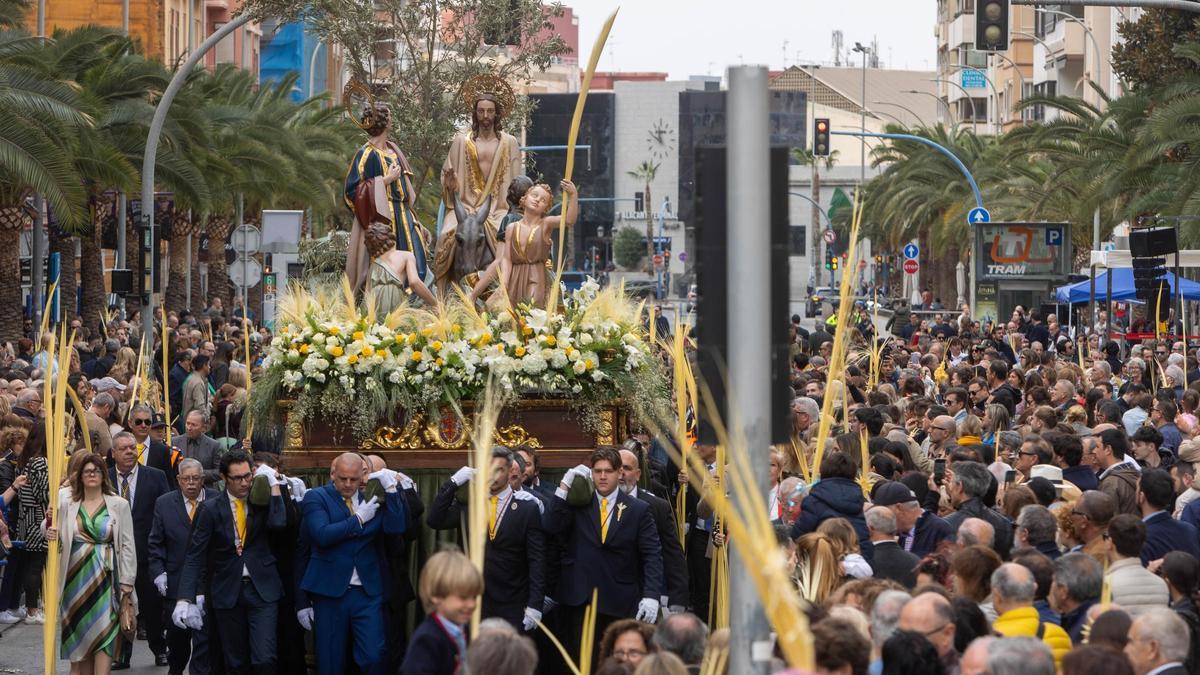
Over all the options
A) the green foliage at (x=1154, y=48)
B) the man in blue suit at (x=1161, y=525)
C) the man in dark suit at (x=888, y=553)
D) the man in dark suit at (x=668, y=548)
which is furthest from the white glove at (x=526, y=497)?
the green foliage at (x=1154, y=48)

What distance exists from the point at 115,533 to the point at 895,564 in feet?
15.4

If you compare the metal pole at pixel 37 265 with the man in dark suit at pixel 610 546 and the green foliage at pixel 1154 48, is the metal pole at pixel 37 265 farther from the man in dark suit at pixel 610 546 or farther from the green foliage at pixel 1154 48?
the man in dark suit at pixel 610 546

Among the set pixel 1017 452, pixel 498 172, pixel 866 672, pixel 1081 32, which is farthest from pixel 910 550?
pixel 1081 32

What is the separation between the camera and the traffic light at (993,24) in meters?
20.6

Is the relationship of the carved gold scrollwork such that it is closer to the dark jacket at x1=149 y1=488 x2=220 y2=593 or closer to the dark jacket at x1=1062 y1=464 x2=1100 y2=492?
the dark jacket at x1=149 y1=488 x2=220 y2=593

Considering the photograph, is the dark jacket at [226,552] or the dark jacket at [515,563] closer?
the dark jacket at [515,563]

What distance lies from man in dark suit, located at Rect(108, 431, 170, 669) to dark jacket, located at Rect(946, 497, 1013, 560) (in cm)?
521

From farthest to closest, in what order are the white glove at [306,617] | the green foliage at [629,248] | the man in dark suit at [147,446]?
1. the green foliage at [629,248]
2. the man in dark suit at [147,446]
3. the white glove at [306,617]

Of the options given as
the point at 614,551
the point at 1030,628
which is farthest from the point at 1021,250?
the point at 1030,628

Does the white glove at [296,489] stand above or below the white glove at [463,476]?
below

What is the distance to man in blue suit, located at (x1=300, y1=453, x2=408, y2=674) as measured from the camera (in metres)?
10.7

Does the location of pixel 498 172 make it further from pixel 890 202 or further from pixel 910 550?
pixel 890 202

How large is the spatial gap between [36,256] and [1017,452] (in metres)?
28.3

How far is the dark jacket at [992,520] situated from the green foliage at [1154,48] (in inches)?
1234
